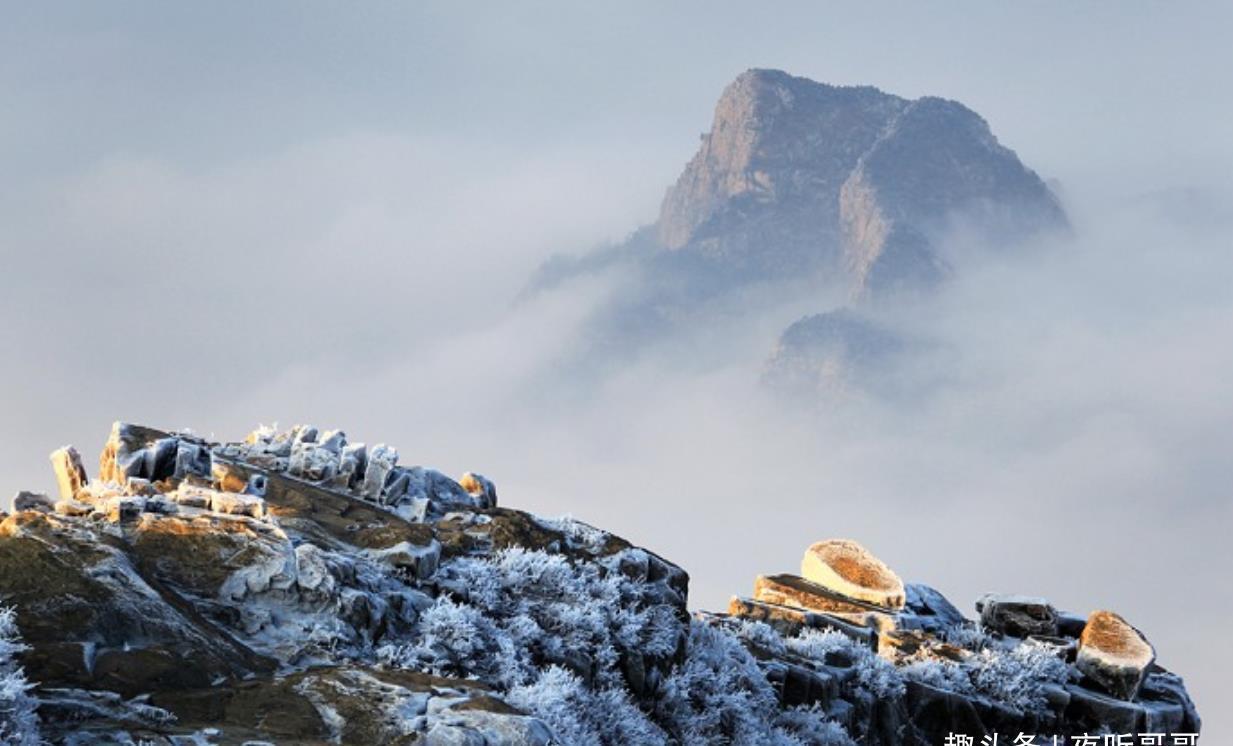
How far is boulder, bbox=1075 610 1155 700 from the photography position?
56844mm

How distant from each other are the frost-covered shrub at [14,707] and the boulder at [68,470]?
15983 millimetres

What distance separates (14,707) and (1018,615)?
49.0 m

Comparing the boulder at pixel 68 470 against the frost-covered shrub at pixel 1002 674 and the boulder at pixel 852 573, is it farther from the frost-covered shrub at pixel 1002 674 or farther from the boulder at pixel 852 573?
the boulder at pixel 852 573

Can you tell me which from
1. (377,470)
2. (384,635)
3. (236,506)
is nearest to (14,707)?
(384,635)

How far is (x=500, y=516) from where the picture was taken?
133ft

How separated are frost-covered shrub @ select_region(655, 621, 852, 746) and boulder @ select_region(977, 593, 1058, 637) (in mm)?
20271

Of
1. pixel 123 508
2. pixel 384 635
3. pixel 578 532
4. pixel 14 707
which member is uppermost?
pixel 578 532

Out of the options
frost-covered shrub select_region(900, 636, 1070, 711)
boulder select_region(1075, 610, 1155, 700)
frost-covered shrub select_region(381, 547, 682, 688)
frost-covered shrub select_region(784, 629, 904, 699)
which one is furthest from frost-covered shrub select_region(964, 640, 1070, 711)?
frost-covered shrub select_region(381, 547, 682, 688)

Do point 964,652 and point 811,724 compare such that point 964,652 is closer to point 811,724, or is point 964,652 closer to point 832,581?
point 832,581

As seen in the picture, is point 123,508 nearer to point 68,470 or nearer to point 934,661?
point 68,470

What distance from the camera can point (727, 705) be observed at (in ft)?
131

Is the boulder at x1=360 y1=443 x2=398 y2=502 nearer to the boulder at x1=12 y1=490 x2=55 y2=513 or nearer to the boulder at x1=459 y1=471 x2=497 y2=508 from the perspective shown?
the boulder at x1=459 y1=471 x2=497 y2=508

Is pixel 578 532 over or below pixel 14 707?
over

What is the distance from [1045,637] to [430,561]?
35857 millimetres
